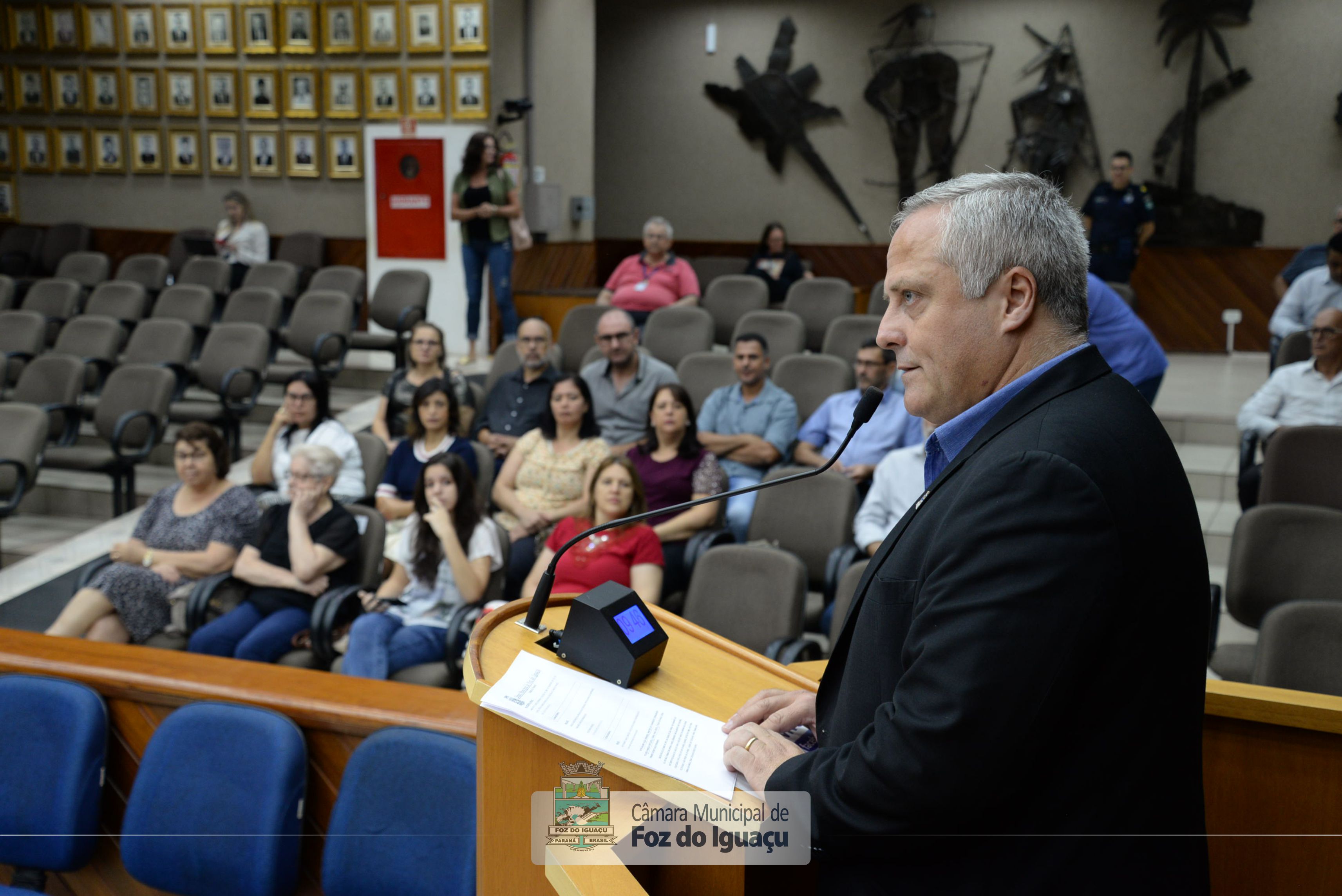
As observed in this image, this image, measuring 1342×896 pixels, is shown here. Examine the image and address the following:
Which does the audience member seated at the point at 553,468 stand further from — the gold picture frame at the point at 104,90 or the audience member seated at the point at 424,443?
the gold picture frame at the point at 104,90

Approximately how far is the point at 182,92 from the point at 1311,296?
8.07 m

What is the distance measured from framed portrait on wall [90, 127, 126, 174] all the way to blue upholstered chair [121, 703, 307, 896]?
814 centimetres

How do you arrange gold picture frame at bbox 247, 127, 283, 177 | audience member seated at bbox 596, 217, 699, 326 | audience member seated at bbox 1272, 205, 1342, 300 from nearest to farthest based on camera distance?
audience member seated at bbox 1272, 205, 1342, 300, audience member seated at bbox 596, 217, 699, 326, gold picture frame at bbox 247, 127, 283, 177

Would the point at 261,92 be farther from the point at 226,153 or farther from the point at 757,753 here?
the point at 757,753

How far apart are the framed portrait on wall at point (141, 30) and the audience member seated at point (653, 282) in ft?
15.3

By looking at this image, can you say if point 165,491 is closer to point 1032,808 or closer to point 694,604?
point 694,604

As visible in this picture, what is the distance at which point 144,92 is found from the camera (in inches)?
338

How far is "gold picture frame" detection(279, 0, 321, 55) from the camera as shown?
792 cm

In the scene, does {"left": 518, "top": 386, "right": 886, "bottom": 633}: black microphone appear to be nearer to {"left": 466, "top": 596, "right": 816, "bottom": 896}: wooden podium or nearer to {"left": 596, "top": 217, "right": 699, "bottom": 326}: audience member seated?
{"left": 466, "top": 596, "right": 816, "bottom": 896}: wooden podium

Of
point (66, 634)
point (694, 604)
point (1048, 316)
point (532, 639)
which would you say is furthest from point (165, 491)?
A: point (1048, 316)

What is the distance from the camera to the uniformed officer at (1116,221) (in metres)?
7.57

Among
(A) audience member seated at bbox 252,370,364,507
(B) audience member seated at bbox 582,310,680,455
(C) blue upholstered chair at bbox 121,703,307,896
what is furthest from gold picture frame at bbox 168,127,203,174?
(C) blue upholstered chair at bbox 121,703,307,896

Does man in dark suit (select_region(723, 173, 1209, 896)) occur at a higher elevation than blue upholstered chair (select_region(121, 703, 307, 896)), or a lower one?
higher

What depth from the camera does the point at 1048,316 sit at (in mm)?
974
